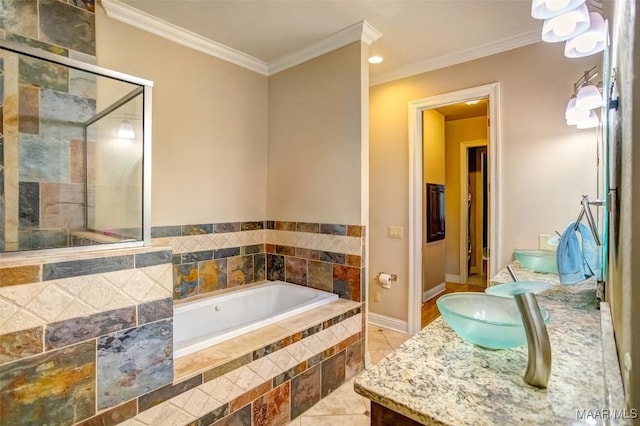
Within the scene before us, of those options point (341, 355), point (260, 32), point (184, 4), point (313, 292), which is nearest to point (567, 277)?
point (341, 355)

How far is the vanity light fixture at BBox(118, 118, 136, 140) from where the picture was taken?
6.18ft

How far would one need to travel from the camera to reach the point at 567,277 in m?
1.62

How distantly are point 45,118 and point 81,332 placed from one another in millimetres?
1543

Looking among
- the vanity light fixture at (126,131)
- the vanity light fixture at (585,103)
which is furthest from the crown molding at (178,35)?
the vanity light fixture at (585,103)

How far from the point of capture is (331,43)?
8.86 feet

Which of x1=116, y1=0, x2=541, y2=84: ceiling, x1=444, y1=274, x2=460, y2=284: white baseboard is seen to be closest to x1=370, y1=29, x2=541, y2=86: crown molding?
x1=116, y1=0, x2=541, y2=84: ceiling

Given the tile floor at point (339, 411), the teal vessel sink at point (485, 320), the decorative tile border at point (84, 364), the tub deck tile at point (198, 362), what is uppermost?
the teal vessel sink at point (485, 320)

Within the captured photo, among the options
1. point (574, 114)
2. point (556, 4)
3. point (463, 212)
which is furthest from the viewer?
point (463, 212)

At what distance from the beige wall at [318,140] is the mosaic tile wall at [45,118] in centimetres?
156

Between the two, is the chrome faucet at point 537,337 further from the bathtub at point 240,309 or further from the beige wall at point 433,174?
the beige wall at point 433,174

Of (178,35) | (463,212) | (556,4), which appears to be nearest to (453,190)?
(463,212)

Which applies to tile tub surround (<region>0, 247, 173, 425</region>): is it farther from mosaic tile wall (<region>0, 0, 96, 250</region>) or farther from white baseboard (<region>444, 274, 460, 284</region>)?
white baseboard (<region>444, 274, 460, 284</region>)

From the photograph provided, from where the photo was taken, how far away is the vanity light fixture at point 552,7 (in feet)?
3.93

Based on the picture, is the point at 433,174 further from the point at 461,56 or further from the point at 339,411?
the point at 339,411
